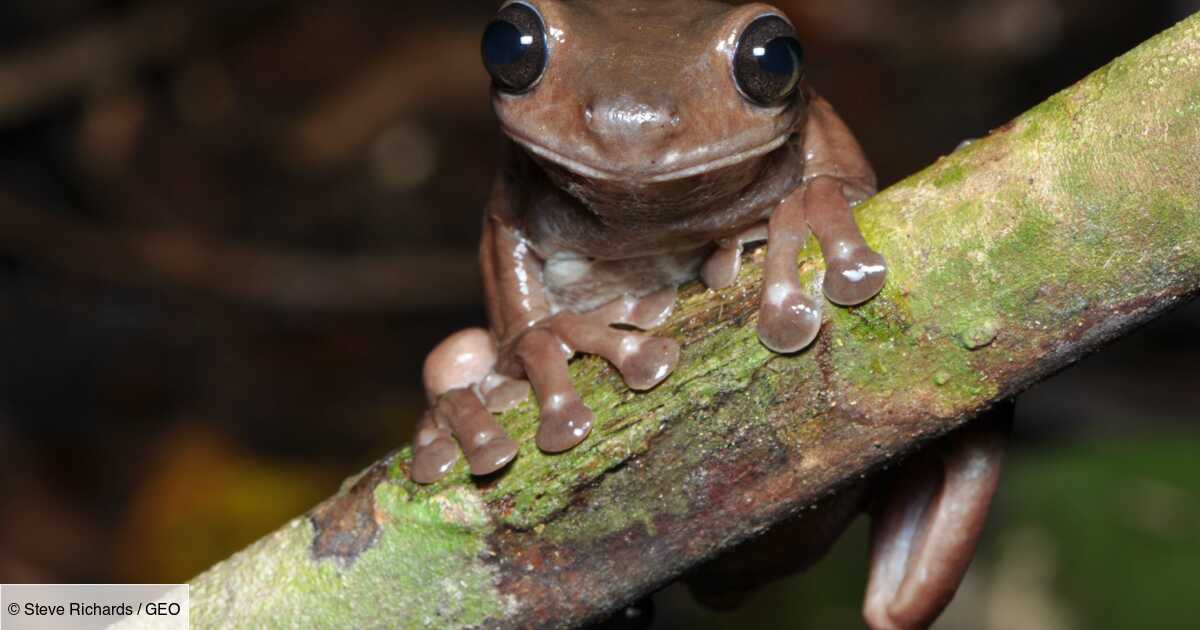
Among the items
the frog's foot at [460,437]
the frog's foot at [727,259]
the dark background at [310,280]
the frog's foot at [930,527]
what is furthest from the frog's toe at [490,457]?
the dark background at [310,280]

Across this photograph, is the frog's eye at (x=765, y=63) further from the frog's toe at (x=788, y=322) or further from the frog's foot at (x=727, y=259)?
the frog's toe at (x=788, y=322)

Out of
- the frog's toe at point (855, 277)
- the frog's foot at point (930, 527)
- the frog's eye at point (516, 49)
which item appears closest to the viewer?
the frog's toe at point (855, 277)

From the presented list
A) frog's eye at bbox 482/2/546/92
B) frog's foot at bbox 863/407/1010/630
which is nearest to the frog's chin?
frog's eye at bbox 482/2/546/92

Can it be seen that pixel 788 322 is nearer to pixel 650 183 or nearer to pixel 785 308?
pixel 785 308

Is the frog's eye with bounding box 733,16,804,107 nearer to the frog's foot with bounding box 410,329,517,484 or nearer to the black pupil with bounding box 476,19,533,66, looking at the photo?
the black pupil with bounding box 476,19,533,66

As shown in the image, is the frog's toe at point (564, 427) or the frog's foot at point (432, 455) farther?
the frog's foot at point (432, 455)

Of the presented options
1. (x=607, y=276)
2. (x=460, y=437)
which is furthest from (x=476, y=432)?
(x=607, y=276)
